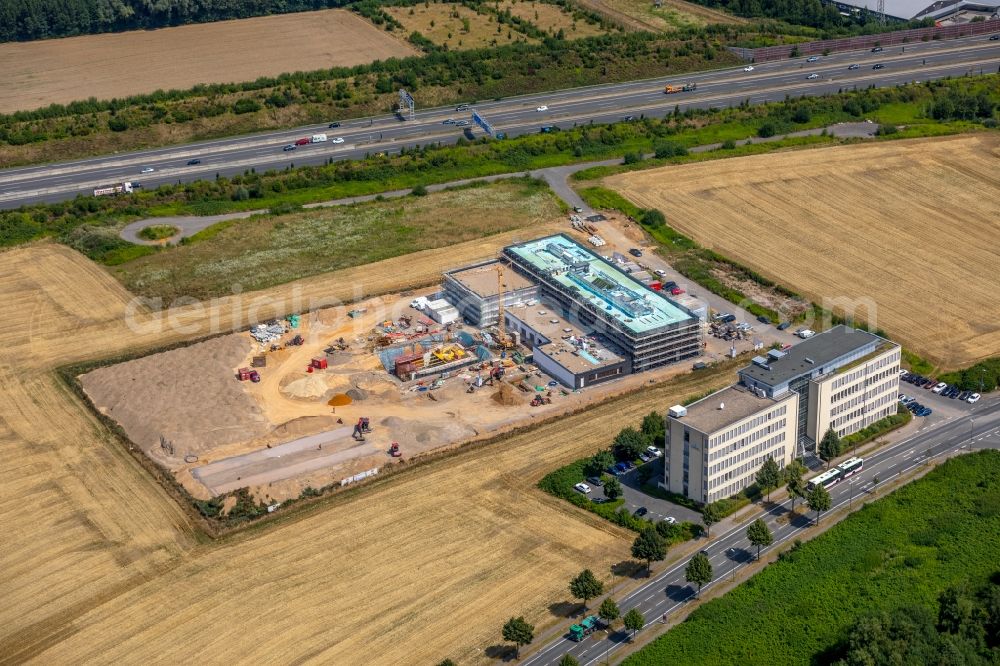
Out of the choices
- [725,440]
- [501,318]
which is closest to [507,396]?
[501,318]

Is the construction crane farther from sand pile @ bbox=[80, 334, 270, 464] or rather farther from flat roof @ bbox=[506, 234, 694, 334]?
sand pile @ bbox=[80, 334, 270, 464]

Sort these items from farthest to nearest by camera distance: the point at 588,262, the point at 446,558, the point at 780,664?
the point at 588,262, the point at 446,558, the point at 780,664

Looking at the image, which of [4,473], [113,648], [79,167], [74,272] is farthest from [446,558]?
[79,167]

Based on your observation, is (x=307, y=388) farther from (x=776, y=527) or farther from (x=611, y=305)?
(x=776, y=527)

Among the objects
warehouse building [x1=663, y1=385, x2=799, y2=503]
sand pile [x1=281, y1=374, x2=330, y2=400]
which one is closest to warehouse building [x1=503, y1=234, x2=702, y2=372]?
warehouse building [x1=663, y1=385, x2=799, y2=503]

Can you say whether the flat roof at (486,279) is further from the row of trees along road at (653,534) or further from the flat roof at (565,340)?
the row of trees along road at (653,534)

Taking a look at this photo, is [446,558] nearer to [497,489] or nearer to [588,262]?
[497,489]
